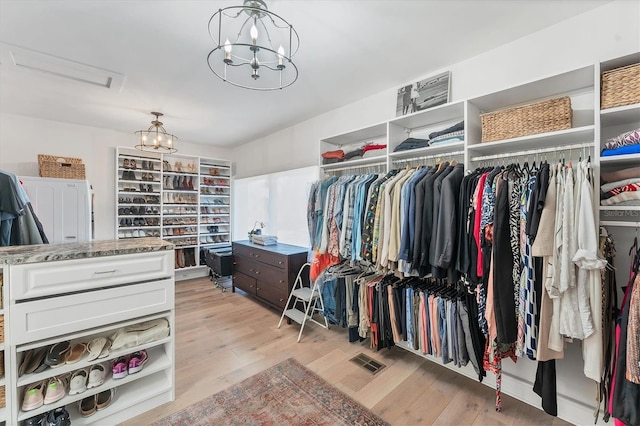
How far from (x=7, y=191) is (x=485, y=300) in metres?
3.28

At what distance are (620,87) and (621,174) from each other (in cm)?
46

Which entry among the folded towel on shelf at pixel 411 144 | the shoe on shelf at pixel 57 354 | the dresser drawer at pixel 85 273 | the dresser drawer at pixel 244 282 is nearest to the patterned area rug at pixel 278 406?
the shoe on shelf at pixel 57 354

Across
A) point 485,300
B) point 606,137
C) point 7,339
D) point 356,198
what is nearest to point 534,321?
point 485,300

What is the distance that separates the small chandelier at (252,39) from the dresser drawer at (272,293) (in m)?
2.27

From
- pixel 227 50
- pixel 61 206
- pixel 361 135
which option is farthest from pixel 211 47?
pixel 61 206

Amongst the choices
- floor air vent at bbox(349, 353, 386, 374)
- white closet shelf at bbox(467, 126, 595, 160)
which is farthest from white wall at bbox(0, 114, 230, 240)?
white closet shelf at bbox(467, 126, 595, 160)

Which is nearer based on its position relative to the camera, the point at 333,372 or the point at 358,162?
the point at 333,372

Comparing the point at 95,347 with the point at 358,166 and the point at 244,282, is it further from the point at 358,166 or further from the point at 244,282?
Result: the point at 358,166

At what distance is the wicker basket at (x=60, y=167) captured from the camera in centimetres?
351

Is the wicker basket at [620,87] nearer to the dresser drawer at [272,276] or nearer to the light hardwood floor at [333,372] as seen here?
the light hardwood floor at [333,372]

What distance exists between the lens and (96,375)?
1656 millimetres

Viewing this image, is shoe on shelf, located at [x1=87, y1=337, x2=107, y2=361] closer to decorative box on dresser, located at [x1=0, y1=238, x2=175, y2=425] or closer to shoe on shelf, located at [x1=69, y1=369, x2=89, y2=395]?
decorative box on dresser, located at [x1=0, y1=238, x2=175, y2=425]

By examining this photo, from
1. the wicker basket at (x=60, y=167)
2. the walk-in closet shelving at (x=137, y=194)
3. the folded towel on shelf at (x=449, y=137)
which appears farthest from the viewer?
the walk-in closet shelving at (x=137, y=194)

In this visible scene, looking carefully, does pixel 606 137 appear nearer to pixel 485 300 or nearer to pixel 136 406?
pixel 485 300
